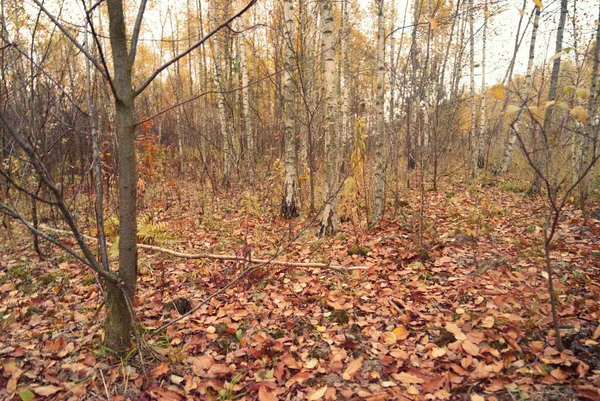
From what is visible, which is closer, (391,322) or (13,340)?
(13,340)

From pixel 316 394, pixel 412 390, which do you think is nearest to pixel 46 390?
pixel 316 394

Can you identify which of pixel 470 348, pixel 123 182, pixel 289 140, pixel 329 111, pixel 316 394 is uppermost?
pixel 329 111

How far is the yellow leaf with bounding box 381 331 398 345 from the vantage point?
2.35 meters

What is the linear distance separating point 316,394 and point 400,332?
2.72 feet

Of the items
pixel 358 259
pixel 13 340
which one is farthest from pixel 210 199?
pixel 13 340

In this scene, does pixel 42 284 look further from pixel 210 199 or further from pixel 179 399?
pixel 210 199

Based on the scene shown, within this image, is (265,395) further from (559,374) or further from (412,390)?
(559,374)

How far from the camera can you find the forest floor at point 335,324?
193 centimetres

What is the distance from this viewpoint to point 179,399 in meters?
1.88

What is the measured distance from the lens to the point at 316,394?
75.6 inches

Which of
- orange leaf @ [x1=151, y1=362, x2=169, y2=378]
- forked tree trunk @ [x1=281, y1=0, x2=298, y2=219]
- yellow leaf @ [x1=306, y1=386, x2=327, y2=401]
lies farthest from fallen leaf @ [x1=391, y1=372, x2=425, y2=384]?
forked tree trunk @ [x1=281, y1=0, x2=298, y2=219]

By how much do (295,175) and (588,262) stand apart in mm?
4036

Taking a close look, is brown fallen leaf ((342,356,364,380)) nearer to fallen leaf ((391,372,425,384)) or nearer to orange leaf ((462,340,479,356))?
fallen leaf ((391,372,425,384))

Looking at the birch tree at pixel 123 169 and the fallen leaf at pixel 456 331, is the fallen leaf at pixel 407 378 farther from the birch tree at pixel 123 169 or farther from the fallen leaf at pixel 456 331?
the birch tree at pixel 123 169
